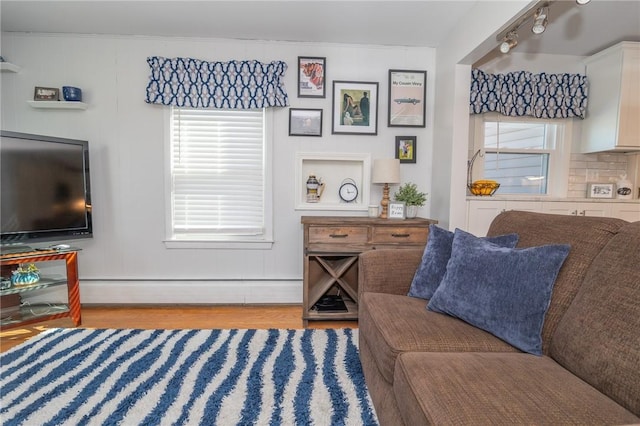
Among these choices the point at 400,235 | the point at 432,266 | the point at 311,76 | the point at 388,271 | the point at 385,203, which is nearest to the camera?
the point at 432,266

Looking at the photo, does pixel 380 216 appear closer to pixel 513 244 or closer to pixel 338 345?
pixel 338 345

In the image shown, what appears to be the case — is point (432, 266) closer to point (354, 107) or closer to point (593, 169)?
point (354, 107)

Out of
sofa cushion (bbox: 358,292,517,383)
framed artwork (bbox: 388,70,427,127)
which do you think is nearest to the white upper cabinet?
framed artwork (bbox: 388,70,427,127)

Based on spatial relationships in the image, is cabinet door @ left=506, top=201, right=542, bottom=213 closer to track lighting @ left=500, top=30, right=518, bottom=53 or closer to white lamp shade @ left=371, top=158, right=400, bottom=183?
white lamp shade @ left=371, top=158, right=400, bottom=183

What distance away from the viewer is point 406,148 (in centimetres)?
292

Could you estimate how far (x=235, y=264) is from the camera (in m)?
2.93

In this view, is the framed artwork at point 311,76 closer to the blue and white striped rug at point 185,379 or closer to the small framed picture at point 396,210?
the small framed picture at point 396,210

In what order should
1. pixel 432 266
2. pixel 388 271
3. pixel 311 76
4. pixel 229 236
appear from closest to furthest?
pixel 432 266 → pixel 388 271 → pixel 311 76 → pixel 229 236

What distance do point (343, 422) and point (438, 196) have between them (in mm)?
2007

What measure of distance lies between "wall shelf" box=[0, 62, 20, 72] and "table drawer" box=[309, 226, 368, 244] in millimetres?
2778

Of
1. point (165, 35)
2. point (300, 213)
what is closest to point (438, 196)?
point (300, 213)

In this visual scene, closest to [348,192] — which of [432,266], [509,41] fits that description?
[432,266]

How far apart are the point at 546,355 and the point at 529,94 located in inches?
99.1

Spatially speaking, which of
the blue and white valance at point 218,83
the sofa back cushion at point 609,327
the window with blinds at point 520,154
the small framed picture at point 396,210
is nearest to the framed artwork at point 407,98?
the window with blinds at point 520,154
